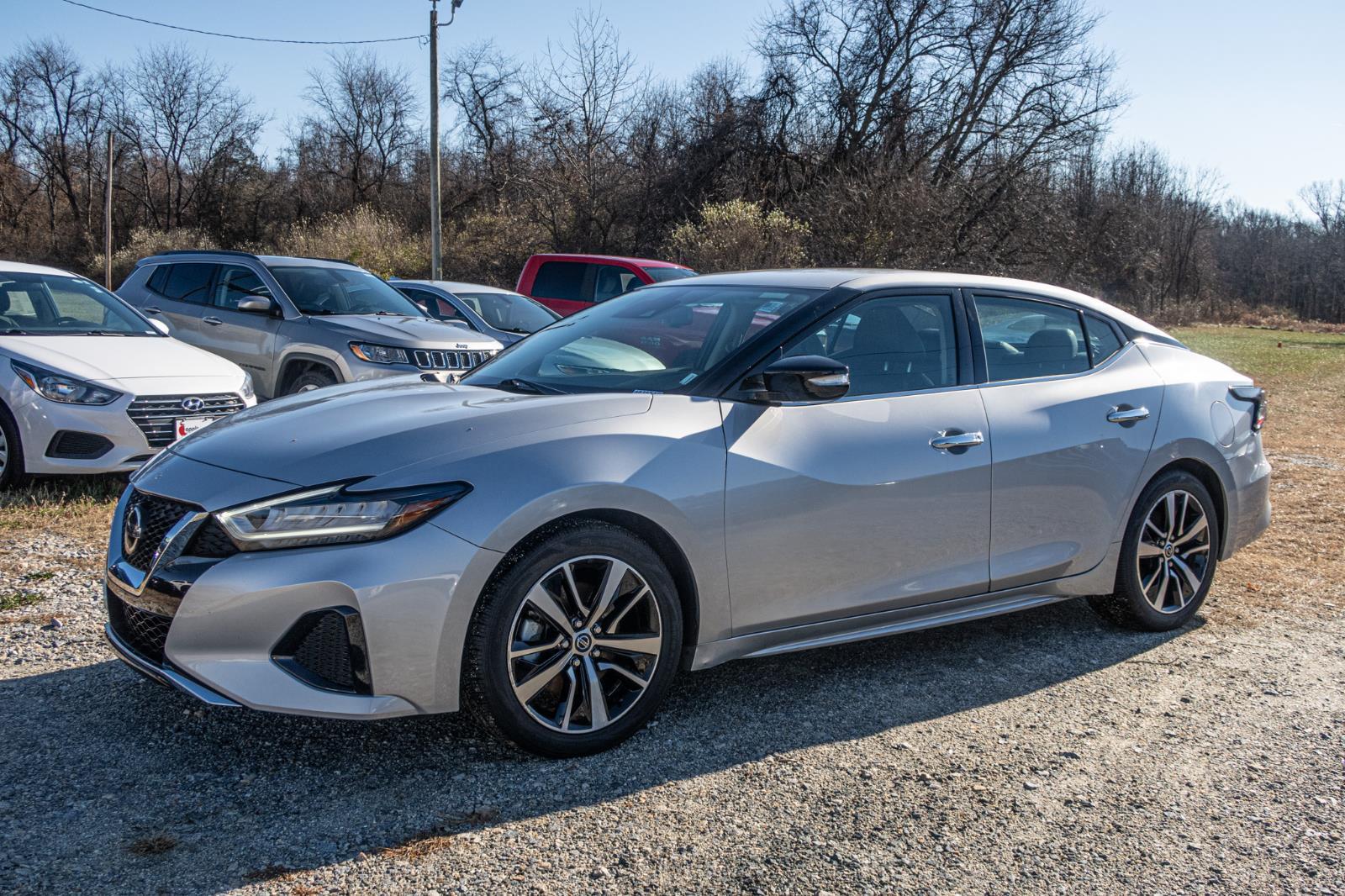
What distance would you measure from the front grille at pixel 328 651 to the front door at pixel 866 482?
121cm

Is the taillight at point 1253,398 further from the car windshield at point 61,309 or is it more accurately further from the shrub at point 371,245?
the shrub at point 371,245

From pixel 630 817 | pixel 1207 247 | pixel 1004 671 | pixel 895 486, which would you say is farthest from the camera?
pixel 1207 247

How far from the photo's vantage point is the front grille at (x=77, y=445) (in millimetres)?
6676

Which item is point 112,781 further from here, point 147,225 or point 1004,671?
point 147,225

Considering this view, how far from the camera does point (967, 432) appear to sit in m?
4.11

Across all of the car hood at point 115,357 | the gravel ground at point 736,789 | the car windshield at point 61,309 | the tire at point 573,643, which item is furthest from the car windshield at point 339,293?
the tire at point 573,643

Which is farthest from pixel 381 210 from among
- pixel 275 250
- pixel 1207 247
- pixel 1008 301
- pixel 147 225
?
pixel 1207 247

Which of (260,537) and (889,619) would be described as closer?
(260,537)

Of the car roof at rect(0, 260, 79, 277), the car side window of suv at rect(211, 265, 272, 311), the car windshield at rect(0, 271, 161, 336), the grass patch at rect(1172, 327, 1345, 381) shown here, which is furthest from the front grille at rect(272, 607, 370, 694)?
the grass patch at rect(1172, 327, 1345, 381)

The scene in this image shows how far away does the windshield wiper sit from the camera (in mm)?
3879

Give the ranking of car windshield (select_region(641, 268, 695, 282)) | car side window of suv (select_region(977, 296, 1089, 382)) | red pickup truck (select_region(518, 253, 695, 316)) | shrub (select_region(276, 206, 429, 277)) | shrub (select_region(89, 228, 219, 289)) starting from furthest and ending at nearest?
1. shrub (select_region(89, 228, 219, 289))
2. shrub (select_region(276, 206, 429, 277))
3. red pickup truck (select_region(518, 253, 695, 316))
4. car windshield (select_region(641, 268, 695, 282))
5. car side window of suv (select_region(977, 296, 1089, 382))

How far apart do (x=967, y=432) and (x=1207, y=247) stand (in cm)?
7759

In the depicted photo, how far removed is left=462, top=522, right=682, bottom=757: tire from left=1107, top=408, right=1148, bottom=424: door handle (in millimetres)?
2244

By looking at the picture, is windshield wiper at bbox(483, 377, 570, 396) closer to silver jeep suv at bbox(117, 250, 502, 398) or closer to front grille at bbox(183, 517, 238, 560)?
front grille at bbox(183, 517, 238, 560)
